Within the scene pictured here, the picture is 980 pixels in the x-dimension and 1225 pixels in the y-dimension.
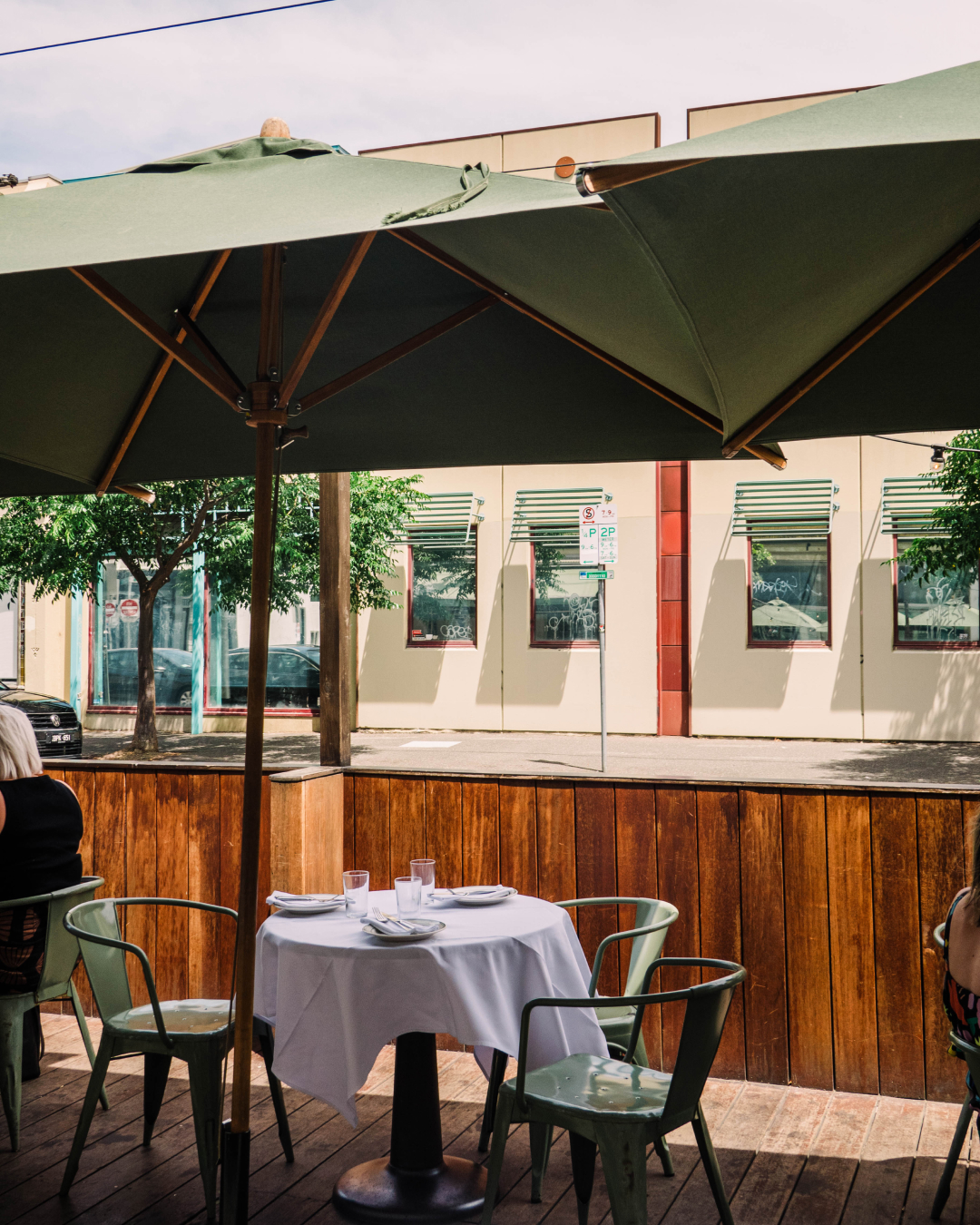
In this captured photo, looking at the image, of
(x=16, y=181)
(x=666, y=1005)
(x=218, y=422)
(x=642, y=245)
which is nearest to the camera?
(x=642, y=245)

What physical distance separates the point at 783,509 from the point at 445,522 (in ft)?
15.5

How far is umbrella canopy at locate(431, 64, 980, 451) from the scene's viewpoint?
159 centimetres

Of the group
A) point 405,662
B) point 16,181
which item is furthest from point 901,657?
point 16,181

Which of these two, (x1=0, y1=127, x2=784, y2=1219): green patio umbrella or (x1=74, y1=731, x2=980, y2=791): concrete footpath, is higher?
(x1=0, y1=127, x2=784, y2=1219): green patio umbrella

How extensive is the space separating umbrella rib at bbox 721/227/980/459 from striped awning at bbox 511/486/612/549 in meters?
12.2

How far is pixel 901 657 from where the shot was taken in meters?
14.4

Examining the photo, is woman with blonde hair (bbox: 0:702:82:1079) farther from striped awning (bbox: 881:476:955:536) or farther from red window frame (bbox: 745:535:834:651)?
striped awning (bbox: 881:476:955:536)

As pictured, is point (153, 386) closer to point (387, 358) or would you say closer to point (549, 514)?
point (387, 358)

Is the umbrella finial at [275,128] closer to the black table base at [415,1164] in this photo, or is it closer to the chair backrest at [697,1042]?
the chair backrest at [697,1042]

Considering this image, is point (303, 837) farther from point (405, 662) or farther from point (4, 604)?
point (4, 604)

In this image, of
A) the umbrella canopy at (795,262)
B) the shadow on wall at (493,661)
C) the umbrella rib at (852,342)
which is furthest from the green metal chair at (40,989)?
the shadow on wall at (493,661)

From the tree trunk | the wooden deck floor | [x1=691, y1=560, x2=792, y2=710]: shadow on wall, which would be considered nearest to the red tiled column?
[x1=691, y1=560, x2=792, y2=710]: shadow on wall

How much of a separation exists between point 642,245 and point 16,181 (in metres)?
18.4

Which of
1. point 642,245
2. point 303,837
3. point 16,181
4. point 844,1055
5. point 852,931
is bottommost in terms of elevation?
point 844,1055
